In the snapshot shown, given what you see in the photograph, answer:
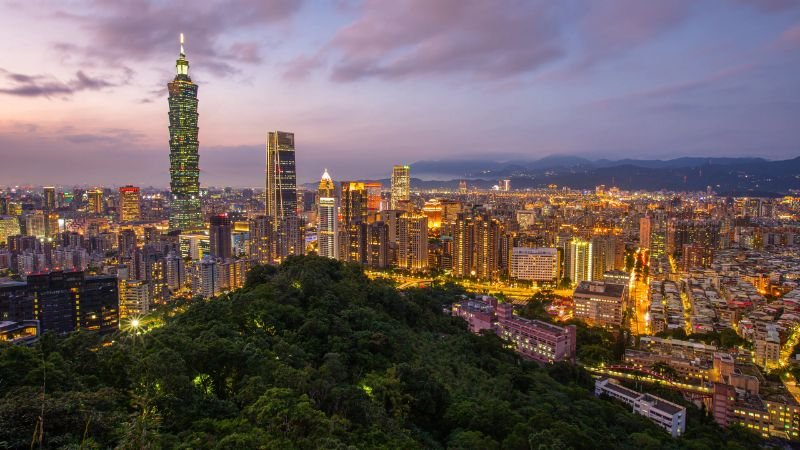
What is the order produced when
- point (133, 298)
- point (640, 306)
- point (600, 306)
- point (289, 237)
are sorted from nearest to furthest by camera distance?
point (600, 306)
point (133, 298)
point (640, 306)
point (289, 237)

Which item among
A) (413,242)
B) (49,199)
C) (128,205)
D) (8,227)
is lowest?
(413,242)

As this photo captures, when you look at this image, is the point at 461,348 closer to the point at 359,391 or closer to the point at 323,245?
the point at 359,391

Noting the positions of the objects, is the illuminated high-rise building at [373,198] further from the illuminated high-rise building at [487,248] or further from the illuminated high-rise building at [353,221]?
the illuminated high-rise building at [487,248]

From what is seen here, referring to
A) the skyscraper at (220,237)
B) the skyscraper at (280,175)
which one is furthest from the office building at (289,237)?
the skyscraper at (280,175)

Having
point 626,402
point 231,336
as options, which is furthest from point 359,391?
point 626,402

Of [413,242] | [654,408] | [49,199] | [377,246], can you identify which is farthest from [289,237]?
[49,199]

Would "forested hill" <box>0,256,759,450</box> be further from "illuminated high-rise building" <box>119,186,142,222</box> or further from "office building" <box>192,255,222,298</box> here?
"illuminated high-rise building" <box>119,186,142,222</box>

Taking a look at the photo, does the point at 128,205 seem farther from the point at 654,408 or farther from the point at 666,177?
the point at 666,177
